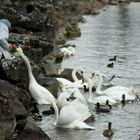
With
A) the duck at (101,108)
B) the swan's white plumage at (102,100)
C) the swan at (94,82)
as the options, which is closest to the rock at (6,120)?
the duck at (101,108)

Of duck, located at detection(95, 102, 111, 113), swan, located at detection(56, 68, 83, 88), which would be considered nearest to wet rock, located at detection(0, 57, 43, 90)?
duck, located at detection(95, 102, 111, 113)

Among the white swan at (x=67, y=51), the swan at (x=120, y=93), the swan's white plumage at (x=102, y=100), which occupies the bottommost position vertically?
the white swan at (x=67, y=51)

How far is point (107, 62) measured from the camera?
28.5 metres

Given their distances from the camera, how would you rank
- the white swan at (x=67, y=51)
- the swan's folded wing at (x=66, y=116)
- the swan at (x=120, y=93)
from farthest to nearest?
1. the white swan at (x=67, y=51)
2. the swan at (x=120, y=93)
3. the swan's folded wing at (x=66, y=116)

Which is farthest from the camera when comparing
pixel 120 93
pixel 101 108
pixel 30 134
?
pixel 120 93

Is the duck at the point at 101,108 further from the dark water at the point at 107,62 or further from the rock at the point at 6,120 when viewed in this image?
the rock at the point at 6,120

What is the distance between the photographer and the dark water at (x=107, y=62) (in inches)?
572

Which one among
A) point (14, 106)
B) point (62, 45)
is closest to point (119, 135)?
point (14, 106)

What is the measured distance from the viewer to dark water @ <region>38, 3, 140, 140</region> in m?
14.5

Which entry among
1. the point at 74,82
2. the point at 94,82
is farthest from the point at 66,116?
the point at 94,82

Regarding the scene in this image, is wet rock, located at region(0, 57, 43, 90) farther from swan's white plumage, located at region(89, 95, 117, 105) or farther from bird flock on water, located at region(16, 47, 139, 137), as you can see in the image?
swan's white plumage, located at region(89, 95, 117, 105)

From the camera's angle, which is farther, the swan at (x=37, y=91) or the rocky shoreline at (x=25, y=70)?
the swan at (x=37, y=91)

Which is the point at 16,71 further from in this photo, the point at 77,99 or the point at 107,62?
the point at 107,62

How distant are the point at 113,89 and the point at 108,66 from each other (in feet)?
24.4
